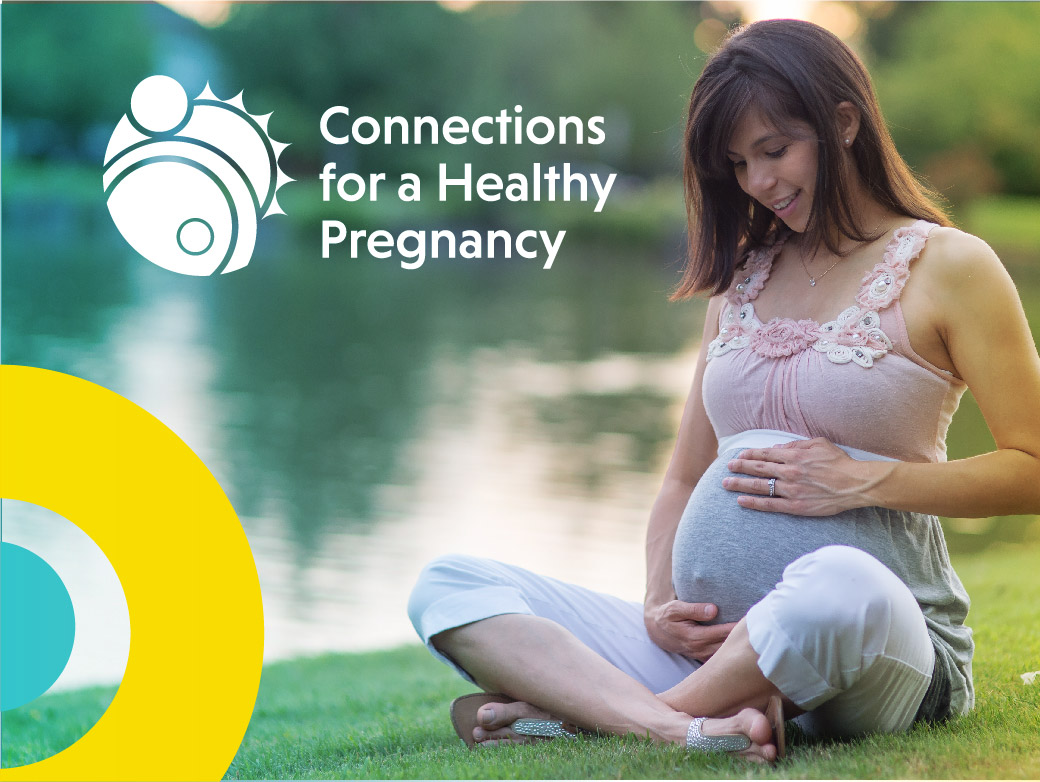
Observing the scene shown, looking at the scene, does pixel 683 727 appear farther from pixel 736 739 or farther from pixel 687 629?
pixel 687 629

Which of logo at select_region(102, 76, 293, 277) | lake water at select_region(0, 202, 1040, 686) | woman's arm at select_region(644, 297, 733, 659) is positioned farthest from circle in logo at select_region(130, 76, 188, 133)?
woman's arm at select_region(644, 297, 733, 659)

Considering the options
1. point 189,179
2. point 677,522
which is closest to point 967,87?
point 189,179

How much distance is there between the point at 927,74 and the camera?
44.8 m

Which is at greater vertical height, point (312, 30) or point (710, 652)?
point (312, 30)

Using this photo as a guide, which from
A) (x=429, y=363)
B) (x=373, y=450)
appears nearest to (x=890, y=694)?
(x=373, y=450)

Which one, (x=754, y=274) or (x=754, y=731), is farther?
(x=754, y=274)

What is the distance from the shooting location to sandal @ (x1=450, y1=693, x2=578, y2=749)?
2.48 metres

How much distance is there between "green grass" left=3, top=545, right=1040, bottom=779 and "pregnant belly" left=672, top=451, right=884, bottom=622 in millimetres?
328

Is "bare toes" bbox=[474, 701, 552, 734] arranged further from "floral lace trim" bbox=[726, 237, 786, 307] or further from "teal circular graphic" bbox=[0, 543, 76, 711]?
"teal circular graphic" bbox=[0, 543, 76, 711]

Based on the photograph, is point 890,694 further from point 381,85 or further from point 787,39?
point 381,85

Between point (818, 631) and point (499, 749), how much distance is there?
29.5 inches

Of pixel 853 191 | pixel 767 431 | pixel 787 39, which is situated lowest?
pixel 767 431

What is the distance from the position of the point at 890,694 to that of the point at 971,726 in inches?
11.7

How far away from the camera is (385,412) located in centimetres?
1224
